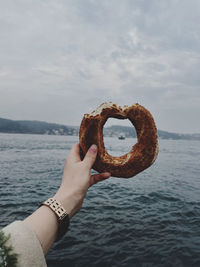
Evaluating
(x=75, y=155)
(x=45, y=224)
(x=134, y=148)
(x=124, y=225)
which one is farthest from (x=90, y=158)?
(x=124, y=225)

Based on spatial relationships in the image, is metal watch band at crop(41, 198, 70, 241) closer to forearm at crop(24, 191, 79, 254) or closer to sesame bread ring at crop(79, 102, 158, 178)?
forearm at crop(24, 191, 79, 254)

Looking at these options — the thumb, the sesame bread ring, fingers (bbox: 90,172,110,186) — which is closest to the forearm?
the thumb

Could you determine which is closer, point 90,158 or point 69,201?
point 69,201

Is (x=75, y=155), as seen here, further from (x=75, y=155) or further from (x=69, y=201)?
(x=69, y=201)

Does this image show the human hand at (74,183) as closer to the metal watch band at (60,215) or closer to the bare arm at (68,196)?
the bare arm at (68,196)

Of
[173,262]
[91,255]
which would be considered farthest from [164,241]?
[91,255]

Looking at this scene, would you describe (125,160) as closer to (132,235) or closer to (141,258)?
(141,258)

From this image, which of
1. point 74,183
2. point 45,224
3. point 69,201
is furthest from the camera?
point 74,183
